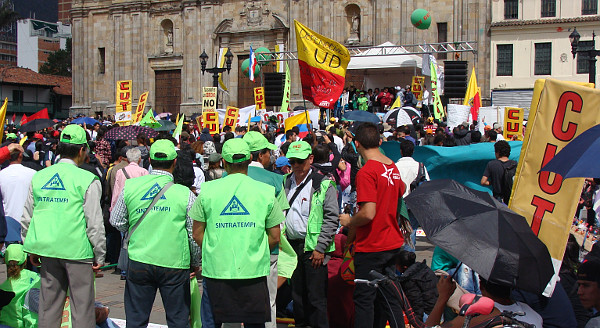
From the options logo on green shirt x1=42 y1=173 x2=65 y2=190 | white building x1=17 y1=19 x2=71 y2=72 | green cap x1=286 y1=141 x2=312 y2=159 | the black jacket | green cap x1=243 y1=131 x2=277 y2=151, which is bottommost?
the black jacket

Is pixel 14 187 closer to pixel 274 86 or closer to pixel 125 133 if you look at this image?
pixel 125 133

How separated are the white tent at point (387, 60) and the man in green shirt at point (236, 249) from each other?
2237cm

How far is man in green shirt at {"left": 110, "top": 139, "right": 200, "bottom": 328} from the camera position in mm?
5379

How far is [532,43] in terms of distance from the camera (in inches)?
1253

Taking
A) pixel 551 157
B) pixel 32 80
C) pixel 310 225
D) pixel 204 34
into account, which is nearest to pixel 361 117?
pixel 310 225

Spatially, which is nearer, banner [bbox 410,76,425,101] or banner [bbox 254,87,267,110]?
banner [bbox 254,87,267,110]

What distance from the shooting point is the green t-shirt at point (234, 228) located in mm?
4984

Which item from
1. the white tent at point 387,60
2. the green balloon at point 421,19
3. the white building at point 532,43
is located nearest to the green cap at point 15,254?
the white tent at point 387,60

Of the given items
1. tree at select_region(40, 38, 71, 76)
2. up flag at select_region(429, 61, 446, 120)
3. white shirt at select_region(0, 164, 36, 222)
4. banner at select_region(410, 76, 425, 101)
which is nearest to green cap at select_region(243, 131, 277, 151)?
white shirt at select_region(0, 164, 36, 222)

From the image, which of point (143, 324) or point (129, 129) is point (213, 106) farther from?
point (143, 324)

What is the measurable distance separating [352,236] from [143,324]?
1.78m

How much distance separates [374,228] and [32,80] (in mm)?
54448

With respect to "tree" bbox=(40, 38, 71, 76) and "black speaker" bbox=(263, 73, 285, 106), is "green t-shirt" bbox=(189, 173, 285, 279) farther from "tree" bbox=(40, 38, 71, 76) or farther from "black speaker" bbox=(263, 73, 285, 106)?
"tree" bbox=(40, 38, 71, 76)

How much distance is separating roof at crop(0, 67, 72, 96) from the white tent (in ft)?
111
